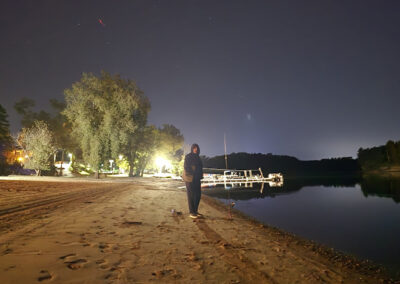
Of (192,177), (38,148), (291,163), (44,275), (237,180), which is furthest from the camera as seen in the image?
(291,163)

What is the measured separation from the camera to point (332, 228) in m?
10.1

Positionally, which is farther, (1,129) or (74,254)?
(1,129)

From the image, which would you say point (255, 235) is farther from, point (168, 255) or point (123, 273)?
point (123, 273)

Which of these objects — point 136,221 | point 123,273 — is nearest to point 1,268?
point 123,273

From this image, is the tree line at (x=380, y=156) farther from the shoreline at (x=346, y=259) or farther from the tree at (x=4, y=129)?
the tree at (x=4, y=129)

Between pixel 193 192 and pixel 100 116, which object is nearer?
pixel 193 192

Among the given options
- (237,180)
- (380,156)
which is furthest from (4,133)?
(380,156)

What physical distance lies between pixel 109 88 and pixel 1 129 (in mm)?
24930

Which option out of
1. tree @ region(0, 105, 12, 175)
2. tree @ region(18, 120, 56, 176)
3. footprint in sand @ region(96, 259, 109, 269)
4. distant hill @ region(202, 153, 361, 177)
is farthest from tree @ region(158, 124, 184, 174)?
distant hill @ region(202, 153, 361, 177)

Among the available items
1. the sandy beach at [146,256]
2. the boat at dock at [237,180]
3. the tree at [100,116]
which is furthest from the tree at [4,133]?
the sandy beach at [146,256]

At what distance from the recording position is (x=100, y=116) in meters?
28.9

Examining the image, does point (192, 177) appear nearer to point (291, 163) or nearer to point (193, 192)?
point (193, 192)

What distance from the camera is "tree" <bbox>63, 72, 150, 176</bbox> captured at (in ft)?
90.6

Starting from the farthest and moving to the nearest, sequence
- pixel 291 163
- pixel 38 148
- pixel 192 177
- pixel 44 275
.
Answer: pixel 291 163 → pixel 38 148 → pixel 192 177 → pixel 44 275
